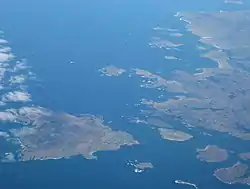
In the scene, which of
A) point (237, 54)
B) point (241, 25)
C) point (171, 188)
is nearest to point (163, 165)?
point (171, 188)

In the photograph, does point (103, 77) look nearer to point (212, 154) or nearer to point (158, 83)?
point (158, 83)

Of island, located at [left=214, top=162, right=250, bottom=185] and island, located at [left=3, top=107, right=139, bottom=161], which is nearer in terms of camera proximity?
island, located at [left=214, top=162, right=250, bottom=185]

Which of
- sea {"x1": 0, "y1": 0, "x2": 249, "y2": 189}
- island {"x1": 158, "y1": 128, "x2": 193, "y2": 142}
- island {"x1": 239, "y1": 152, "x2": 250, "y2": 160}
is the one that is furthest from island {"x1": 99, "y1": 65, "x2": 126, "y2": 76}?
island {"x1": 239, "y1": 152, "x2": 250, "y2": 160}

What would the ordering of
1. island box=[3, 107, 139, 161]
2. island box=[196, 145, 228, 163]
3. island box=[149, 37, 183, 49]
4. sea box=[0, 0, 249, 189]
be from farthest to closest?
island box=[149, 37, 183, 49]
island box=[196, 145, 228, 163]
island box=[3, 107, 139, 161]
sea box=[0, 0, 249, 189]

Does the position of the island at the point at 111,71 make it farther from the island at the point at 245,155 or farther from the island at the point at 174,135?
the island at the point at 245,155

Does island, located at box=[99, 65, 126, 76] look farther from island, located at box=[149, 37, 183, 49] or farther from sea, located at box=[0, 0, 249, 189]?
island, located at box=[149, 37, 183, 49]

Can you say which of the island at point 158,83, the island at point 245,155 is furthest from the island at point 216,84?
the island at point 245,155

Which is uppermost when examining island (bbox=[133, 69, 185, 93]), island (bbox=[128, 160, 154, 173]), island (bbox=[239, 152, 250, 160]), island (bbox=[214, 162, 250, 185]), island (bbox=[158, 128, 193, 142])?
island (bbox=[133, 69, 185, 93])

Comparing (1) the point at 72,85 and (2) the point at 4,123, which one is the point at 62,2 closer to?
(1) the point at 72,85
